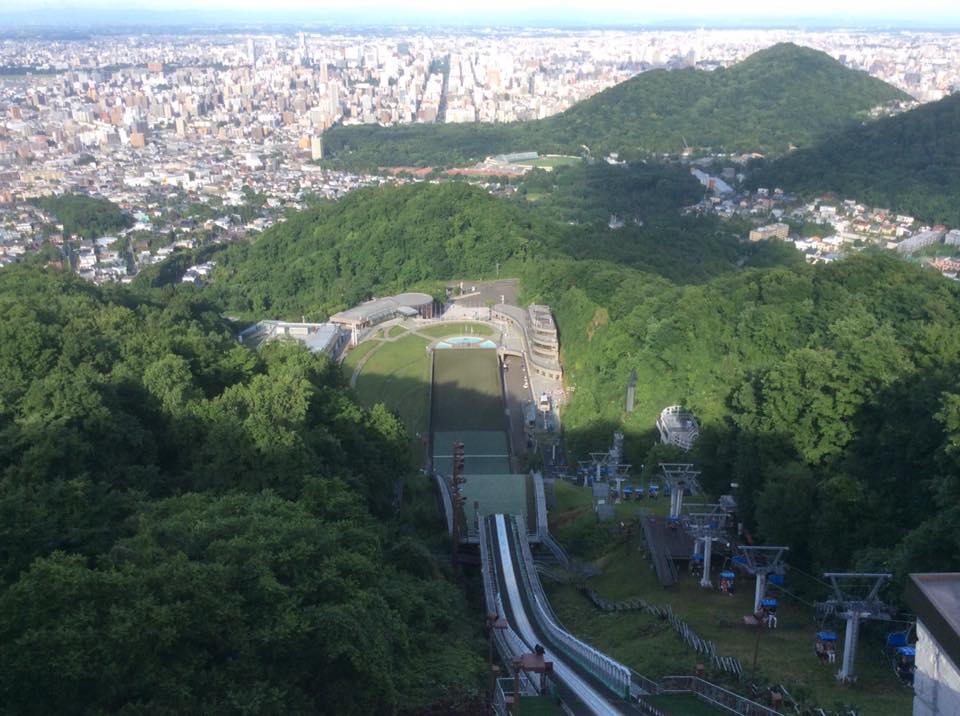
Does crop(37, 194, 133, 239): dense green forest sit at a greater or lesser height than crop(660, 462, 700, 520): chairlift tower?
lesser

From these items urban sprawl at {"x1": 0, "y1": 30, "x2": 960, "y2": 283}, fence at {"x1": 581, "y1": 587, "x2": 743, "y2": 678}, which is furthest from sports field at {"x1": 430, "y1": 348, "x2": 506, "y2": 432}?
urban sprawl at {"x1": 0, "y1": 30, "x2": 960, "y2": 283}

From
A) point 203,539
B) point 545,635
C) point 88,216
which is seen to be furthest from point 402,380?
point 88,216

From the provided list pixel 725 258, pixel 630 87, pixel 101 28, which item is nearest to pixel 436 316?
pixel 725 258

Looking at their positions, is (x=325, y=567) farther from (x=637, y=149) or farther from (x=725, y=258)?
(x=637, y=149)

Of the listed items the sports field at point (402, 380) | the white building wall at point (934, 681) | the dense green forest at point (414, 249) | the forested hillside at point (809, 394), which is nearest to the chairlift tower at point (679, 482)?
the forested hillside at point (809, 394)

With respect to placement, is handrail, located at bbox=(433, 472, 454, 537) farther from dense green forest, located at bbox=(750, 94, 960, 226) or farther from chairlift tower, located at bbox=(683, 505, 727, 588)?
dense green forest, located at bbox=(750, 94, 960, 226)

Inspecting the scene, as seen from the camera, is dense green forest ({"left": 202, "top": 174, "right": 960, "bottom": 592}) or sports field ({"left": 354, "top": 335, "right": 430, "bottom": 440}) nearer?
dense green forest ({"left": 202, "top": 174, "right": 960, "bottom": 592})

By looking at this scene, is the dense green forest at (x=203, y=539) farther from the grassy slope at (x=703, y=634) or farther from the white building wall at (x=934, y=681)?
the white building wall at (x=934, y=681)

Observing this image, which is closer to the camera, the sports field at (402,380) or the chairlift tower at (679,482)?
the chairlift tower at (679,482)
